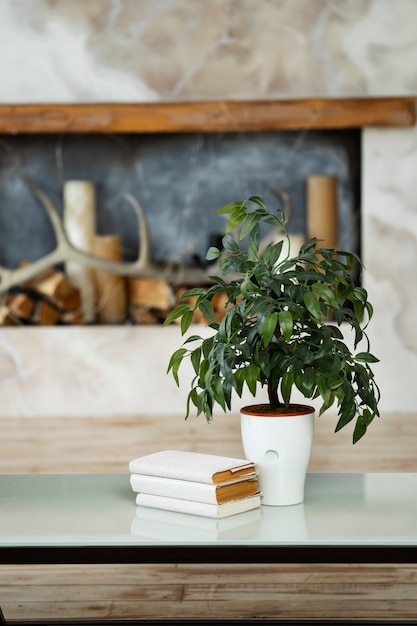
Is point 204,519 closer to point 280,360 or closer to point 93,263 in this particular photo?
point 280,360

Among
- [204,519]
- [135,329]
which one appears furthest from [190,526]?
[135,329]

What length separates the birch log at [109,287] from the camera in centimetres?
383

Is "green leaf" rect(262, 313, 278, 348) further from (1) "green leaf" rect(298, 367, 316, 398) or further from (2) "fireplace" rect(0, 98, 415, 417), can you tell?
(2) "fireplace" rect(0, 98, 415, 417)

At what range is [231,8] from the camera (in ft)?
12.3

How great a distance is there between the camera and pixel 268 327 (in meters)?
1.49

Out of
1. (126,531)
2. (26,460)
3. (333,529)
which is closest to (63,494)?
(126,531)

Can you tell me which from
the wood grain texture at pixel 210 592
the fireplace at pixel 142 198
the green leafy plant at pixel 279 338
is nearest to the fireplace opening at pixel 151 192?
the fireplace at pixel 142 198

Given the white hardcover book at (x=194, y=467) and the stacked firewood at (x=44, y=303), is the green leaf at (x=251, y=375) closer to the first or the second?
the white hardcover book at (x=194, y=467)

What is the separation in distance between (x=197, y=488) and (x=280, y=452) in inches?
6.9

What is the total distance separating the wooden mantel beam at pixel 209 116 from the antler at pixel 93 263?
0.97ft

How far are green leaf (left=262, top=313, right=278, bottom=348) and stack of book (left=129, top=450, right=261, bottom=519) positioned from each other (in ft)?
0.77

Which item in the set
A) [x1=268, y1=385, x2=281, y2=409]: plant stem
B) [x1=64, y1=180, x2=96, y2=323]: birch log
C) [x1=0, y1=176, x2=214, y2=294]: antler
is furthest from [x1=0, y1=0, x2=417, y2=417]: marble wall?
[x1=268, y1=385, x2=281, y2=409]: plant stem

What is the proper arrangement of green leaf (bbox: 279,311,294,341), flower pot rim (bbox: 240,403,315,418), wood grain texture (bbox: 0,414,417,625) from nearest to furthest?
green leaf (bbox: 279,311,294,341)
flower pot rim (bbox: 240,403,315,418)
wood grain texture (bbox: 0,414,417,625)

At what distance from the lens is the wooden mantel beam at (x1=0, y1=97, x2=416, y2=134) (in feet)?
12.1
